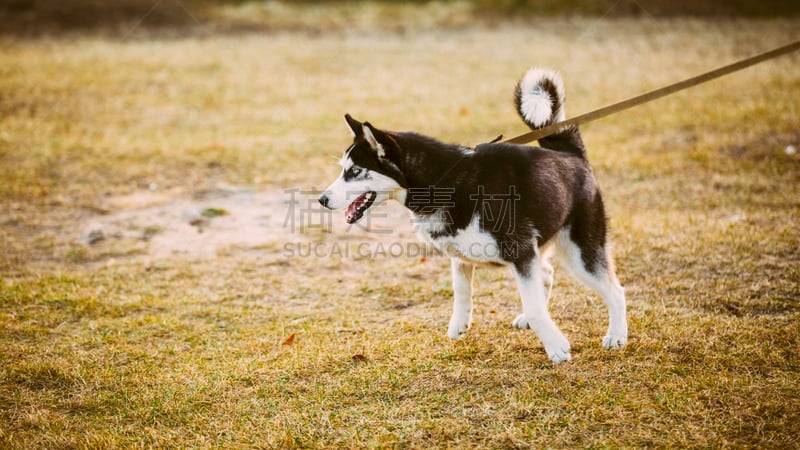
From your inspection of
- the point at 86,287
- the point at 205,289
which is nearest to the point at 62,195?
the point at 86,287

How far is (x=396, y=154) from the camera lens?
13.7ft

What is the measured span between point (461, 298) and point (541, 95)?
1.42 m

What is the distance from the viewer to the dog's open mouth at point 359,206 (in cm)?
436

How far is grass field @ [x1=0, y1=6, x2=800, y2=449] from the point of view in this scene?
3.88 metres

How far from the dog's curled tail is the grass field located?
4.05ft

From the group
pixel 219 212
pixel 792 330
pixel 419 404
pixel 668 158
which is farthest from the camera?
pixel 668 158

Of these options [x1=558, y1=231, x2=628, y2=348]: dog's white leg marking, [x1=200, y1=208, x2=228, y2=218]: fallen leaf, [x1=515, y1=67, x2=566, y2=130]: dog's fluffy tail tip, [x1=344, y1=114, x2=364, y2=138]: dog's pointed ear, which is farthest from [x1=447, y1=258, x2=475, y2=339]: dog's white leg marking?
[x1=200, y1=208, x2=228, y2=218]: fallen leaf

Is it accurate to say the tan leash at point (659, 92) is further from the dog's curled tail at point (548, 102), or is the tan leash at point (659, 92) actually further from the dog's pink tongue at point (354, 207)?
the dog's pink tongue at point (354, 207)

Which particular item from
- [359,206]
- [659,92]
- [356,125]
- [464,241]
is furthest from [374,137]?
[659,92]

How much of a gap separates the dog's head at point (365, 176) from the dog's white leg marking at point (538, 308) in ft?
2.87

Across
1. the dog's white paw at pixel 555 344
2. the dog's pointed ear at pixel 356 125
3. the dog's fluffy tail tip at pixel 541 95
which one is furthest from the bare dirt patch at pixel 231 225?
the dog's white paw at pixel 555 344

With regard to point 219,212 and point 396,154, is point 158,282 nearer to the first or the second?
point 219,212

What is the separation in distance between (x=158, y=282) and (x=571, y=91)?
808 centimetres

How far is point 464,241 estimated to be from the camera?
418 centimetres
